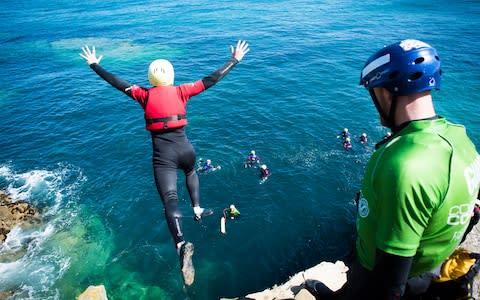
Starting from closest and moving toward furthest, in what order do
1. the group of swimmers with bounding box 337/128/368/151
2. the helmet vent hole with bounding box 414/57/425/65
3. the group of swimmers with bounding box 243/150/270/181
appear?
1. the helmet vent hole with bounding box 414/57/425/65
2. the group of swimmers with bounding box 243/150/270/181
3. the group of swimmers with bounding box 337/128/368/151

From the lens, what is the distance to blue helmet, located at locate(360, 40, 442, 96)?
2992 mm

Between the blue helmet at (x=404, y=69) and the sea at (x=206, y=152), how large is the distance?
49.2 ft

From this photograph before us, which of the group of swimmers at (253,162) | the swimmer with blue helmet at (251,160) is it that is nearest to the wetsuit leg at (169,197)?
the group of swimmers at (253,162)

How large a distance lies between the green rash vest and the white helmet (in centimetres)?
546

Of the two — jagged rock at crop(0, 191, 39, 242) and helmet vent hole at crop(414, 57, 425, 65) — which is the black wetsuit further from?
jagged rock at crop(0, 191, 39, 242)

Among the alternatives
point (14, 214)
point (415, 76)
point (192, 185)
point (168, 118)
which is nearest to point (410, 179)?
point (415, 76)

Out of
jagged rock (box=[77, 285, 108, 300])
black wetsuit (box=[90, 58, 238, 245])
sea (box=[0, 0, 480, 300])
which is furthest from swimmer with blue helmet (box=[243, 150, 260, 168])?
black wetsuit (box=[90, 58, 238, 245])

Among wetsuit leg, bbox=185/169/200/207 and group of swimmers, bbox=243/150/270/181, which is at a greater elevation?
wetsuit leg, bbox=185/169/200/207

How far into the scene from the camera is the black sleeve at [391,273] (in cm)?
275

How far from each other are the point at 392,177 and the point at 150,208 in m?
20.9

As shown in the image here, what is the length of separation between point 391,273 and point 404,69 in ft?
6.09

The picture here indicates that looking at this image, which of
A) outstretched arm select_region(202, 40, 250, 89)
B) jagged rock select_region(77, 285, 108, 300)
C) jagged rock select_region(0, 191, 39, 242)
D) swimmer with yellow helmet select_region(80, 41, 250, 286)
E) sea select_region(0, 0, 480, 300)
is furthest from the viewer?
jagged rock select_region(0, 191, 39, 242)

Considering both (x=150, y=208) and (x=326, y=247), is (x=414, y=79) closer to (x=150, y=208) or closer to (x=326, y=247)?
(x=326, y=247)

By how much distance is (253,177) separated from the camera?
933 inches
